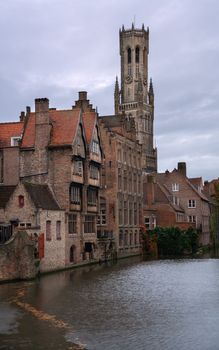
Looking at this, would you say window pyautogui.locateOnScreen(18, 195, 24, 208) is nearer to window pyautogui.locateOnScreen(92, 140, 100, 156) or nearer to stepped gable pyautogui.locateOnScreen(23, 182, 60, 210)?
stepped gable pyautogui.locateOnScreen(23, 182, 60, 210)

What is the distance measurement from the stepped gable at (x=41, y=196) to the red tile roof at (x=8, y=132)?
24.2ft

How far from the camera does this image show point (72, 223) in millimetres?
57938

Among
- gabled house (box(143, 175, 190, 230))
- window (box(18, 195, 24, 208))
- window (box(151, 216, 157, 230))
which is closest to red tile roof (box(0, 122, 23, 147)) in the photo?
window (box(18, 195, 24, 208))

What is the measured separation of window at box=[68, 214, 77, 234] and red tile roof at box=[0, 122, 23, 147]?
10.00 metres

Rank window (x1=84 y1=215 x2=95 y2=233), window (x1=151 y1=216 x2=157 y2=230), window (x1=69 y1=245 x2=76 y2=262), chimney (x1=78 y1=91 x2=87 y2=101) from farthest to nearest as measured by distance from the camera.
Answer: window (x1=151 y1=216 x2=157 y2=230)
chimney (x1=78 y1=91 x2=87 y2=101)
window (x1=84 y1=215 x2=95 y2=233)
window (x1=69 y1=245 x2=76 y2=262)

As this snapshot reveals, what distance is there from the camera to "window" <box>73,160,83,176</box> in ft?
→ 187

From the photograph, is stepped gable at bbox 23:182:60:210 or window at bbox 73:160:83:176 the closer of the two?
stepped gable at bbox 23:182:60:210

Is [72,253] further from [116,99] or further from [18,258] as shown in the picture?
[116,99]

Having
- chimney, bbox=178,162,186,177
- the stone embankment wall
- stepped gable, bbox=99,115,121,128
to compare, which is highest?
stepped gable, bbox=99,115,121,128

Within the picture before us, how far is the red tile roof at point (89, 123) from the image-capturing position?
202 ft

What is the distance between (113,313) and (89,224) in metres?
34.5

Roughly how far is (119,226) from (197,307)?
45.3 m

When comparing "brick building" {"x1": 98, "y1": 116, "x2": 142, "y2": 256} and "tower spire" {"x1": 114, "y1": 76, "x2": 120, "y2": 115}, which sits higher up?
"tower spire" {"x1": 114, "y1": 76, "x2": 120, "y2": 115}

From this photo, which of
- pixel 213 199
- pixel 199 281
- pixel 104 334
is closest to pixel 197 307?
pixel 104 334
